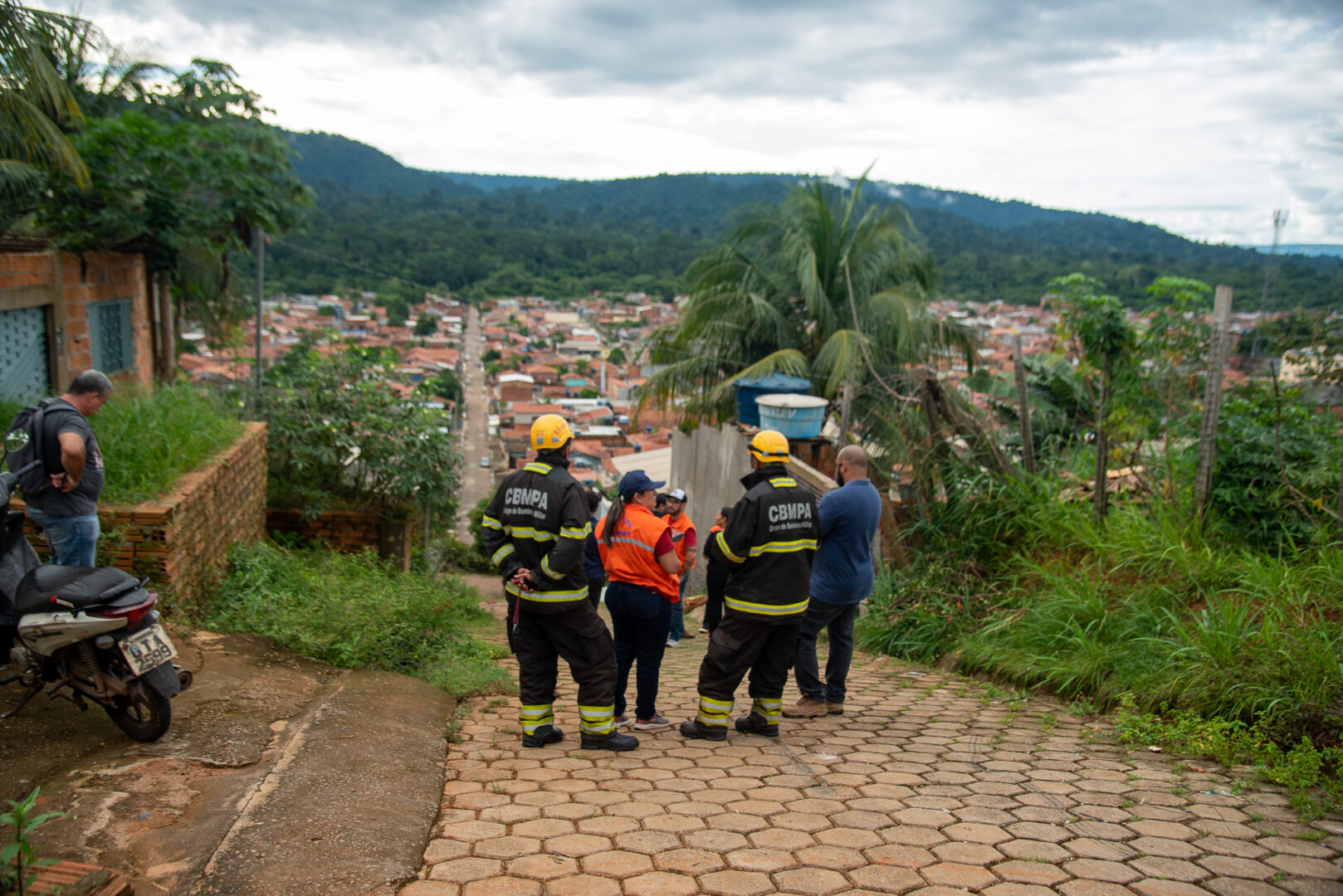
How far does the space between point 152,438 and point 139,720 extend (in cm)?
332

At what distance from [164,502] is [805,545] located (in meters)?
4.01

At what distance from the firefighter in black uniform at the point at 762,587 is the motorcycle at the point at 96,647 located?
8.22ft

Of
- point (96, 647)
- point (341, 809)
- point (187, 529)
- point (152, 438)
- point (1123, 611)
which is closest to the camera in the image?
point (341, 809)

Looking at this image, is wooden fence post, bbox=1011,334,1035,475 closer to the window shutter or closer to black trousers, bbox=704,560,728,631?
black trousers, bbox=704,560,728,631

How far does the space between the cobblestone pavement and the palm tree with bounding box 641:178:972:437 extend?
32.9 feet

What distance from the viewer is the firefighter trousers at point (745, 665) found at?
4469 mm

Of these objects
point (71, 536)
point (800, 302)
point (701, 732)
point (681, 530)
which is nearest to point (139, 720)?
point (71, 536)

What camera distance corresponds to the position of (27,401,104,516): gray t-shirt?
15.0ft

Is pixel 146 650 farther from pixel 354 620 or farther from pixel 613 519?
pixel 613 519

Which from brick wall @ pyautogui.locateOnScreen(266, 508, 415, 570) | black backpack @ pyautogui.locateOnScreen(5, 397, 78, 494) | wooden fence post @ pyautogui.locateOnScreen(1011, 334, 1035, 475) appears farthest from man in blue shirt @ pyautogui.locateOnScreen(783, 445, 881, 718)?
brick wall @ pyautogui.locateOnScreen(266, 508, 415, 570)

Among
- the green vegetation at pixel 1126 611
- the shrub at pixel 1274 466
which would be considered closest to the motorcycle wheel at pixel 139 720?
the green vegetation at pixel 1126 611

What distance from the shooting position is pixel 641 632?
15.3ft

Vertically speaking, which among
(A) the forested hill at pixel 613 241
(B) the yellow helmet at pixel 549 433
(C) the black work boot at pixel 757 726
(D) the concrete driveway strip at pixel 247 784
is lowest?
(C) the black work boot at pixel 757 726

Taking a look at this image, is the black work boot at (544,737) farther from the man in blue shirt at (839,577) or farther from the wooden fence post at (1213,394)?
the wooden fence post at (1213,394)
